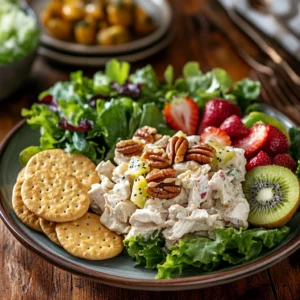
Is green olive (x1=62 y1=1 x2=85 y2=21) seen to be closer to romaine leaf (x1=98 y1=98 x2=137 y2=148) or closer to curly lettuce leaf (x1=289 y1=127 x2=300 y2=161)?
romaine leaf (x1=98 y1=98 x2=137 y2=148)

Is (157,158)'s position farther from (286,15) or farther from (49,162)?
(286,15)

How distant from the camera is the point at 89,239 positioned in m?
2.28

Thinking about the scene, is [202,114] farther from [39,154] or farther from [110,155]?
[39,154]

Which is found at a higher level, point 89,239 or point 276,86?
point 89,239

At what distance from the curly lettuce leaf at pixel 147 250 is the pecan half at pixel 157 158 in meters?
0.29

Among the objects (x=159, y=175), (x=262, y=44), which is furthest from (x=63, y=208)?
(x=262, y=44)

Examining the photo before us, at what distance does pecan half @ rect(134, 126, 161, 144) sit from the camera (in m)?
2.59

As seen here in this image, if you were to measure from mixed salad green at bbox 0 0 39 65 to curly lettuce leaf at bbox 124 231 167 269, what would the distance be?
1.64 m

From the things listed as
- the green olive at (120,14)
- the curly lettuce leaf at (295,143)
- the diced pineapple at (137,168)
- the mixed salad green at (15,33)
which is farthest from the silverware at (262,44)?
the diced pineapple at (137,168)

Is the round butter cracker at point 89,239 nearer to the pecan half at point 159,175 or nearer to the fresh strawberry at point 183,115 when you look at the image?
the pecan half at point 159,175

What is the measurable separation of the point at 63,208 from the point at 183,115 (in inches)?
32.2

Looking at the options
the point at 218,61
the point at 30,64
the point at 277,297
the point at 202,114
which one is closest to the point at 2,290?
the point at 277,297

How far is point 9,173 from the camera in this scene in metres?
2.63

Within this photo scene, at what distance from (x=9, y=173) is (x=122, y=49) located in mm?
1499
